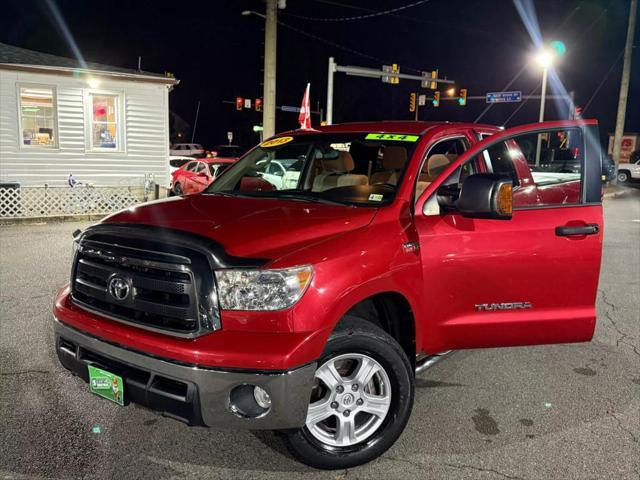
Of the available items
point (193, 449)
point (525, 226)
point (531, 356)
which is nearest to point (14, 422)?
point (193, 449)

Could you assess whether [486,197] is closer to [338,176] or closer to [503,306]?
[503,306]

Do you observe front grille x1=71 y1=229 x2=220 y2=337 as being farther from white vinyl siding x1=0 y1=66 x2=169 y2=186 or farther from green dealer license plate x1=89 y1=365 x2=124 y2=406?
white vinyl siding x1=0 y1=66 x2=169 y2=186

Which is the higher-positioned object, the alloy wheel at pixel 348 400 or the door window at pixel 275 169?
the door window at pixel 275 169

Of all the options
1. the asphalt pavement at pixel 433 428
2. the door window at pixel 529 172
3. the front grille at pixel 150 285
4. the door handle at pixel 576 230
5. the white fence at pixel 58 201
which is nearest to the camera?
the front grille at pixel 150 285

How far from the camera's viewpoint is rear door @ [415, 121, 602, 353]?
11.4 ft

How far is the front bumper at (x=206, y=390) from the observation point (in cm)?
259

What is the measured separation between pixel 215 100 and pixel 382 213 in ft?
263

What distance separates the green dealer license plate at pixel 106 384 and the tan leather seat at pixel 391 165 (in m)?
2.05

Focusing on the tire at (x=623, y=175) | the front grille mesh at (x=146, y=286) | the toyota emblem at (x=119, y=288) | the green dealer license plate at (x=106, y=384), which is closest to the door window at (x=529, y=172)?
the front grille mesh at (x=146, y=286)

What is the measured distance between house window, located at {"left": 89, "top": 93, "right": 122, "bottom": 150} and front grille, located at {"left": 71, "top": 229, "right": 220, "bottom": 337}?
1435cm

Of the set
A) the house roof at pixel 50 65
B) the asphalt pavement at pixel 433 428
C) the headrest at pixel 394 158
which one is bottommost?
the asphalt pavement at pixel 433 428

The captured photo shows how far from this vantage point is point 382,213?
3307 millimetres

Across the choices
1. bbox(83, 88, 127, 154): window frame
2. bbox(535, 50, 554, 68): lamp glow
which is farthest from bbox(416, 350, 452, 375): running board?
bbox(535, 50, 554, 68): lamp glow

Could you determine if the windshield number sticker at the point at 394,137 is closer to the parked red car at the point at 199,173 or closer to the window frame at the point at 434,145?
the window frame at the point at 434,145
